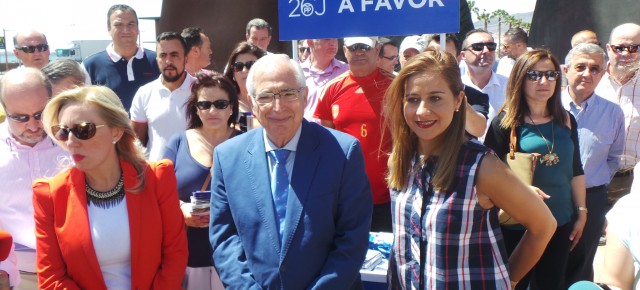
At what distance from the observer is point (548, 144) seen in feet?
11.6

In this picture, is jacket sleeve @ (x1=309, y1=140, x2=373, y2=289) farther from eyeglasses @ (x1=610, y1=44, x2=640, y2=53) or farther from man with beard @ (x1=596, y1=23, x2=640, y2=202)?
eyeglasses @ (x1=610, y1=44, x2=640, y2=53)

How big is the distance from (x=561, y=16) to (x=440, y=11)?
33.4 ft

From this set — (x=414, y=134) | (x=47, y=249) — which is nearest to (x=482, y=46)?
(x=414, y=134)

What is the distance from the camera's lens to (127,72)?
5.80m

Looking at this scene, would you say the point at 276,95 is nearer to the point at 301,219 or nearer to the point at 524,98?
the point at 301,219

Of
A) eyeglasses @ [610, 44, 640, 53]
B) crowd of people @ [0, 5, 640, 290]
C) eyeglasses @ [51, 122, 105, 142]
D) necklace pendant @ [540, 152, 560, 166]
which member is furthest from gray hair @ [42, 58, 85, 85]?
eyeglasses @ [610, 44, 640, 53]

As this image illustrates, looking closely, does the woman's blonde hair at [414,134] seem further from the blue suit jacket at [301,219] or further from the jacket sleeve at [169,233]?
the jacket sleeve at [169,233]

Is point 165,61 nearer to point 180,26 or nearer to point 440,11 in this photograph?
point 440,11

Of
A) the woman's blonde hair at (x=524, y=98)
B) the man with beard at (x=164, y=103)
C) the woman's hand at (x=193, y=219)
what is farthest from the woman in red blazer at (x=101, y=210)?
the woman's blonde hair at (x=524, y=98)

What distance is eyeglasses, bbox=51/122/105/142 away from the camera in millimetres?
2668

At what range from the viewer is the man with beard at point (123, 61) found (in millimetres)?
5723

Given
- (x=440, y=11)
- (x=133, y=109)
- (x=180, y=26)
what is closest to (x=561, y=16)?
(x=180, y=26)

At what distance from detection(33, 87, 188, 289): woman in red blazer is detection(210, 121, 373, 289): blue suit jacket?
1.14 ft

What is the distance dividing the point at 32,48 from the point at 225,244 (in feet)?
13.4
